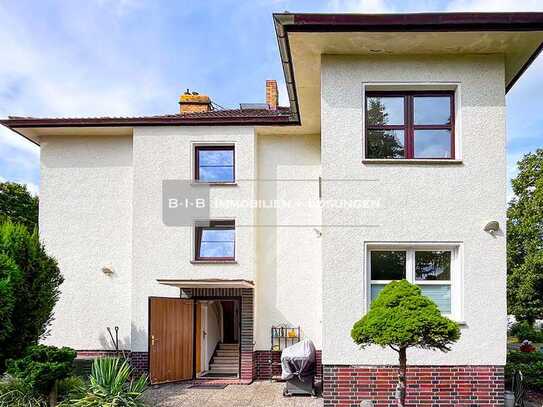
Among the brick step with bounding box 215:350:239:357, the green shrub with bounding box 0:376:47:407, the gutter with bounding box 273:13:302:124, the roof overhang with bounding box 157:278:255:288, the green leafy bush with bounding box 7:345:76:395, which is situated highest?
the gutter with bounding box 273:13:302:124

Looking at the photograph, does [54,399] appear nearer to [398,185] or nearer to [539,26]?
[398,185]

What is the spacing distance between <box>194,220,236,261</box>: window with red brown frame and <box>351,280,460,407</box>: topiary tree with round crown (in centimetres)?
679

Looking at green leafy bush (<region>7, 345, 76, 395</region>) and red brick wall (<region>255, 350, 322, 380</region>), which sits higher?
green leafy bush (<region>7, 345, 76, 395</region>)

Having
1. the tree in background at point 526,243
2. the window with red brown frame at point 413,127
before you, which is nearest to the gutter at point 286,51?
the window with red brown frame at point 413,127

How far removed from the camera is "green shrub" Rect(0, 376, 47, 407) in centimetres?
843

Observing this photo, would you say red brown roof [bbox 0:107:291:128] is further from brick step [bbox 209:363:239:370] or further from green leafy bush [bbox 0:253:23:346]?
brick step [bbox 209:363:239:370]

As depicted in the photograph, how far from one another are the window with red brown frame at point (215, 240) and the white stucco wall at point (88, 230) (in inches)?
80.6

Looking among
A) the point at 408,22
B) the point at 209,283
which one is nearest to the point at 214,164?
the point at 209,283

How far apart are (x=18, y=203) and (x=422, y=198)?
2779cm

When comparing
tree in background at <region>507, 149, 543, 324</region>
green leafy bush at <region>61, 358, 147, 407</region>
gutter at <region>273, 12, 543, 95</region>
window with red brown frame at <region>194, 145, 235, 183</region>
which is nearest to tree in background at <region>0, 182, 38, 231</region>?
window with red brown frame at <region>194, 145, 235, 183</region>

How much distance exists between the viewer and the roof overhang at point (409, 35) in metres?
8.22

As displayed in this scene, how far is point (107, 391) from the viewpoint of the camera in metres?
8.70

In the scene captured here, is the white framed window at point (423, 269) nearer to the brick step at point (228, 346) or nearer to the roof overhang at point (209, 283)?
the roof overhang at point (209, 283)

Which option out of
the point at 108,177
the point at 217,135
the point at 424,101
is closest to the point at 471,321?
the point at 424,101
